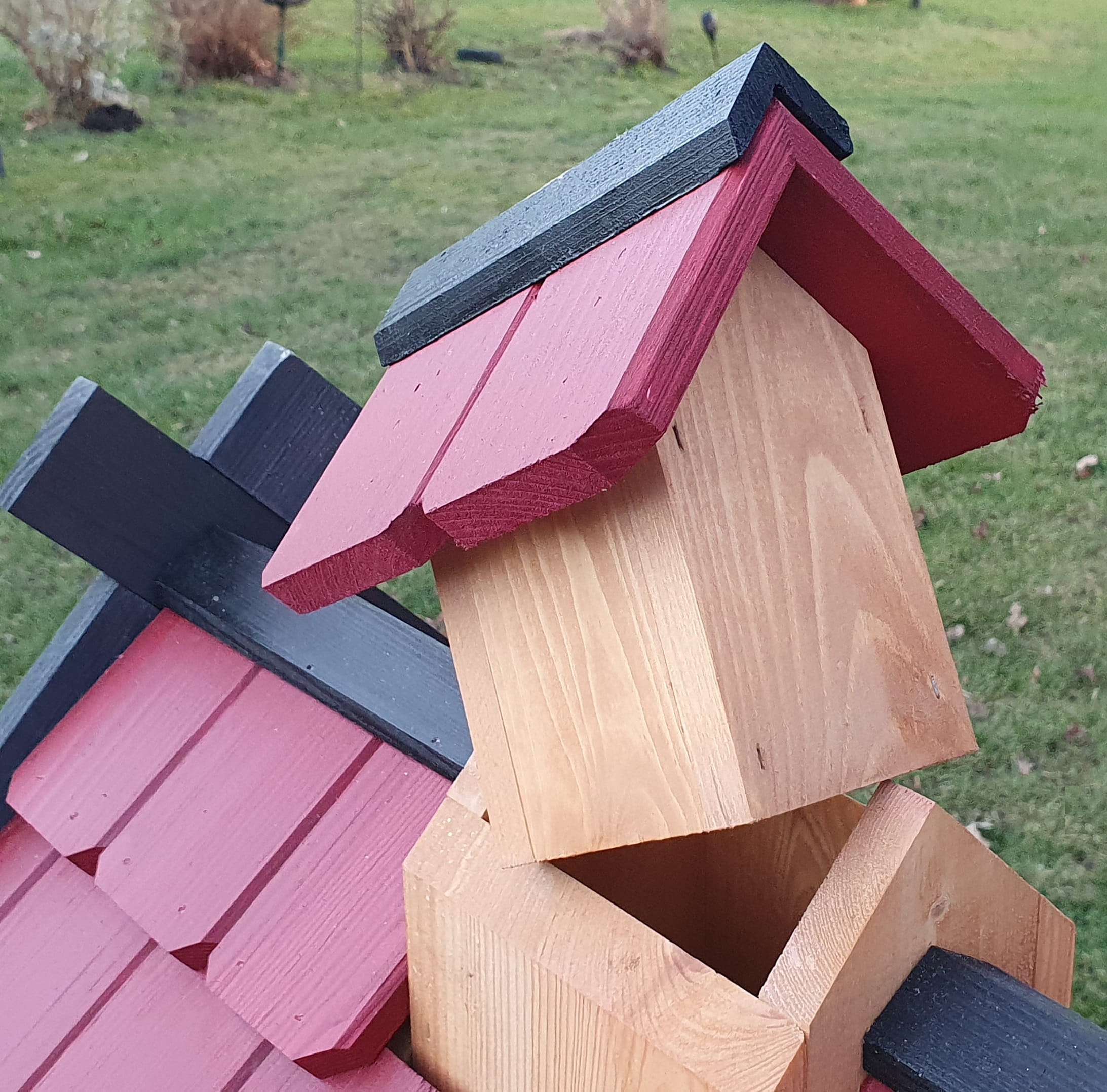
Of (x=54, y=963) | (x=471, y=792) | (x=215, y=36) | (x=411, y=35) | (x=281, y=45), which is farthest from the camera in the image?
(x=411, y=35)

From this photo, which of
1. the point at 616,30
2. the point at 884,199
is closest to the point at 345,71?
the point at 616,30

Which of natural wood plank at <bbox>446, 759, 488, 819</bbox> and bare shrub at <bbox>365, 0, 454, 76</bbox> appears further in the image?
bare shrub at <bbox>365, 0, 454, 76</bbox>

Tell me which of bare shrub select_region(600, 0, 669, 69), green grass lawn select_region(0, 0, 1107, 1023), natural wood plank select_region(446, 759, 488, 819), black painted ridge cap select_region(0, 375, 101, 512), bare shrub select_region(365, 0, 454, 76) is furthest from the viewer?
bare shrub select_region(600, 0, 669, 69)

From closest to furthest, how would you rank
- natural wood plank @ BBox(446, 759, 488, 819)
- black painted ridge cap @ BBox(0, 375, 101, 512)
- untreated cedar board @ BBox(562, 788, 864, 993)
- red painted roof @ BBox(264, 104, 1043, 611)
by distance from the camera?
red painted roof @ BBox(264, 104, 1043, 611)
natural wood plank @ BBox(446, 759, 488, 819)
untreated cedar board @ BBox(562, 788, 864, 993)
black painted ridge cap @ BBox(0, 375, 101, 512)

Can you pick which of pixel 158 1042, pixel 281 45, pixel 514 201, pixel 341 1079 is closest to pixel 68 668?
pixel 158 1042

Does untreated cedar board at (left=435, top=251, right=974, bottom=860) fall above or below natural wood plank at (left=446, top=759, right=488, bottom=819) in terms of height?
above

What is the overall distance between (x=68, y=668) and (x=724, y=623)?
1.02 meters

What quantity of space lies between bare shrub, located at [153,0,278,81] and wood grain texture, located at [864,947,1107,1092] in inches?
472

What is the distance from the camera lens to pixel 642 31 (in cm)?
1252

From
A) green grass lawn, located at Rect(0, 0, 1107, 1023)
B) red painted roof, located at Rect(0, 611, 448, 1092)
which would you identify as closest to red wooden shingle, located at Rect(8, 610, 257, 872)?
red painted roof, located at Rect(0, 611, 448, 1092)

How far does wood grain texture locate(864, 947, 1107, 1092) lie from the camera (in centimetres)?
85

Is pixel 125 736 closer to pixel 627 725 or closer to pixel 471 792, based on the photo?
pixel 471 792

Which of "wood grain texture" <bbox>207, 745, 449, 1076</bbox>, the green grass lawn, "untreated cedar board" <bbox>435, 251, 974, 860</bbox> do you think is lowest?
the green grass lawn

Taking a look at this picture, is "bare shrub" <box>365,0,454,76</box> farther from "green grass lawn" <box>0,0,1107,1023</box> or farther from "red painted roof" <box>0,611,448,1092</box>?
"red painted roof" <box>0,611,448,1092</box>
